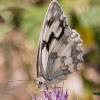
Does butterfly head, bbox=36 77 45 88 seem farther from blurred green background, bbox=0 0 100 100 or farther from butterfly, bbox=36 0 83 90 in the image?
blurred green background, bbox=0 0 100 100

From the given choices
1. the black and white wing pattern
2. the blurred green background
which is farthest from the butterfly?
the blurred green background

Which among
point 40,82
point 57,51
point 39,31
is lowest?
point 40,82

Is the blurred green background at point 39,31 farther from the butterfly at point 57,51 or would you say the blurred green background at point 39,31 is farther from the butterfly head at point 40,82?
the butterfly head at point 40,82

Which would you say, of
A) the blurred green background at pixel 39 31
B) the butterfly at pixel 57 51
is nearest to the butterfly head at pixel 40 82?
the butterfly at pixel 57 51

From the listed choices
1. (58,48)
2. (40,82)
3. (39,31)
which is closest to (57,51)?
(58,48)

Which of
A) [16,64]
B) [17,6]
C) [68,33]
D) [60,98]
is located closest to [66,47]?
[68,33]

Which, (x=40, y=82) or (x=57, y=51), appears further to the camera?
(x=57, y=51)

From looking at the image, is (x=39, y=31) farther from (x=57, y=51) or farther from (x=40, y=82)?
(x=40, y=82)
